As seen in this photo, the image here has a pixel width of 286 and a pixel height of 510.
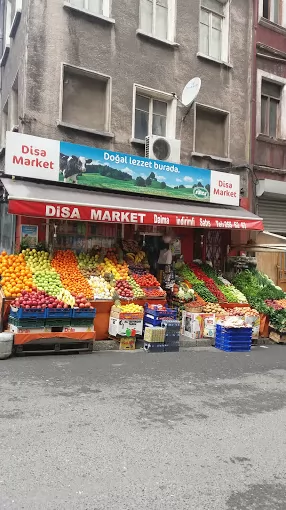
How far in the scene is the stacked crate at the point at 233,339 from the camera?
10.2 meters

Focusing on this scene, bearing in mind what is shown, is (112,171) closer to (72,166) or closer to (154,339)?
(72,166)

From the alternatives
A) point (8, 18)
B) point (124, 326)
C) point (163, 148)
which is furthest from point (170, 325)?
Result: point (8, 18)

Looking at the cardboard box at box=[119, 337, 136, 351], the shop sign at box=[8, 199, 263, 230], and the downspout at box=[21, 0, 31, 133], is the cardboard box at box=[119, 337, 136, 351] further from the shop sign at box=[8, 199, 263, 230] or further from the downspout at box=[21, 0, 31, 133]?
the downspout at box=[21, 0, 31, 133]

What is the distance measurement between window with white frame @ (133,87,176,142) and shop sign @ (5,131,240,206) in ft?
4.98

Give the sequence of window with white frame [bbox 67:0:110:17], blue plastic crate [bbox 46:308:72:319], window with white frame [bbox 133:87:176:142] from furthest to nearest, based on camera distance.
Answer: window with white frame [bbox 133:87:176:142] → window with white frame [bbox 67:0:110:17] → blue plastic crate [bbox 46:308:72:319]

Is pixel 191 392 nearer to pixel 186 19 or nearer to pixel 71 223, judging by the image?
pixel 71 223

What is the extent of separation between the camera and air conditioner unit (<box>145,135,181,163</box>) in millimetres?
12133

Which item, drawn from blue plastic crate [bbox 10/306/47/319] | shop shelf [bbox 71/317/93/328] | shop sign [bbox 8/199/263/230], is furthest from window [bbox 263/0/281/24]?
blue plastic crate [bbox 10/306/47/319]

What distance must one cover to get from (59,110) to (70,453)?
8.80 m

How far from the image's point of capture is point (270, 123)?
15781 mm

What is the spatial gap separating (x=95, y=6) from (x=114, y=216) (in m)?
6.11

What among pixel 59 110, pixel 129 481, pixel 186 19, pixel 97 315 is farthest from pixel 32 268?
pixel 186 19

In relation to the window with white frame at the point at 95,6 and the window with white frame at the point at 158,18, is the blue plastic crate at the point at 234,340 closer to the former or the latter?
the window with white frame at the point at 158,18

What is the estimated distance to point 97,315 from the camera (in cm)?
977
